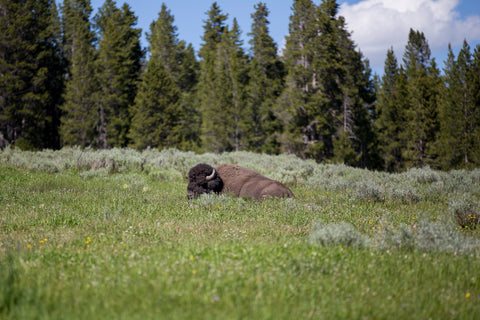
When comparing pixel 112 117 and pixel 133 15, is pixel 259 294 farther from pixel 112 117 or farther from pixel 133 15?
pixel 133 15

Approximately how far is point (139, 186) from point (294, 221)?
26.1ft

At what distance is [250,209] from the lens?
28.8 ft

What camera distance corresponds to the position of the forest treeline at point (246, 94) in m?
33.6

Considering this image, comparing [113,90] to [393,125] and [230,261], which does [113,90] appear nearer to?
[393,125]

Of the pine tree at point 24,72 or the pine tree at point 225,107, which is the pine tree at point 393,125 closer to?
the pine tree at point 225,107

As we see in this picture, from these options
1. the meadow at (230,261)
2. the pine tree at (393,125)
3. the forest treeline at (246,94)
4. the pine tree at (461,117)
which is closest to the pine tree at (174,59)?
the forest treeline at (246,94)

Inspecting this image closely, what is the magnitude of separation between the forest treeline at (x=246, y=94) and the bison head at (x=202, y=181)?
75.2 feet

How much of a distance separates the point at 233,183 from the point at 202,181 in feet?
3.53

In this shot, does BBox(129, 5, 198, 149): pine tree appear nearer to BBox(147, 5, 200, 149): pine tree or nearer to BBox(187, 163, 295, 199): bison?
BBox(147, 5, 200, 149): pine tree

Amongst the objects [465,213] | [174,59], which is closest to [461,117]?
[465,213]


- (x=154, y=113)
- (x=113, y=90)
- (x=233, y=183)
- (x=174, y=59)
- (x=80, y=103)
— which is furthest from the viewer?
(x=174, y=59)

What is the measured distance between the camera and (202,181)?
11438mm

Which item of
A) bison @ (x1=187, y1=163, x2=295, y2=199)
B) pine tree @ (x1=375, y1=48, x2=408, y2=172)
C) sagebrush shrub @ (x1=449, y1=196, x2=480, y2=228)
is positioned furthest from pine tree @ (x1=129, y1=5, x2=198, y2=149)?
sagebrush shrub @ (x1=449, y1=196, x2=480, y2=228)

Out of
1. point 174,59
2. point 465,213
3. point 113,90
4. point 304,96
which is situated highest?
point 174,59
